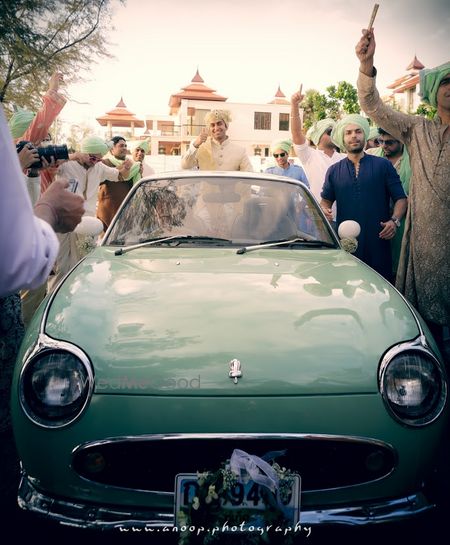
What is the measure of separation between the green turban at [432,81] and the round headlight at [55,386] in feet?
10.0

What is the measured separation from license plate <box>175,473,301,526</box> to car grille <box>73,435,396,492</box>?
88mm

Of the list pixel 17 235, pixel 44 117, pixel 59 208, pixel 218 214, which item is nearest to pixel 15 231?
pixel 17 235

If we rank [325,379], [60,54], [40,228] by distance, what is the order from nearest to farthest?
1. [40,228]
2. [325,379]
3. [60,54]

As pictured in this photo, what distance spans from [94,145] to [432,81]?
11.2 feet

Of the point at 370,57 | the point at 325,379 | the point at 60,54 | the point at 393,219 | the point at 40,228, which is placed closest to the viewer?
the point at 40,228

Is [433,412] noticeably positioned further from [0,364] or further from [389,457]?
[0,364]

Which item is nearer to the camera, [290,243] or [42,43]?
[290,243]

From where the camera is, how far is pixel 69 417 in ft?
6.63

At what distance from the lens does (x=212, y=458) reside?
2.00 meters

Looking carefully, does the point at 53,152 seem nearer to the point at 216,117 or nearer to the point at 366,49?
the point at 366,49

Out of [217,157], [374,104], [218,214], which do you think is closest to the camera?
[218,214]

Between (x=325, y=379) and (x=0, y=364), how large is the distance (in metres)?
2.03

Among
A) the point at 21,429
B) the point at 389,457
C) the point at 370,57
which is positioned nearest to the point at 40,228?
the point at 21,429

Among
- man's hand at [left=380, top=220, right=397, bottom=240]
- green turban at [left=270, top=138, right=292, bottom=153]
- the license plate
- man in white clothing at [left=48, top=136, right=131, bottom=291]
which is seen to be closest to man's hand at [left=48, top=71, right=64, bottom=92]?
man in white clothing at [left=48, top=136, right=131, bottom=291]
